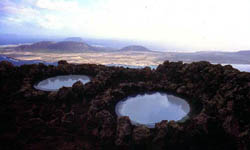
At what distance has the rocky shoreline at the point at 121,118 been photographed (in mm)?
4371

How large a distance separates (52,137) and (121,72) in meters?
4.85

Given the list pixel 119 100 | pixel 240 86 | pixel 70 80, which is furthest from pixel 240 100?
pixel 70 80

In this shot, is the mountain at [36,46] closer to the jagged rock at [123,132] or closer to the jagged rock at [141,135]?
the jagged rock at [123,132]

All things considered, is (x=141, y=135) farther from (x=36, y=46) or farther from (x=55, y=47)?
(x=36, y=46)

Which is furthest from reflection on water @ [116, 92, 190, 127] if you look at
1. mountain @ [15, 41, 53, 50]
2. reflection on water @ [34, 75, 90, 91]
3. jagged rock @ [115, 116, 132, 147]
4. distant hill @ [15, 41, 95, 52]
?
mountain @ [15, 41, 53, 50]

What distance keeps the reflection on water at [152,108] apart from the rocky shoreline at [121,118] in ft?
1.06

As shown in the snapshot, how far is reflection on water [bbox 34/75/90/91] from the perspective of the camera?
749 centimetres

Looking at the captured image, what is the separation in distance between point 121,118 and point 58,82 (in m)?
4.90

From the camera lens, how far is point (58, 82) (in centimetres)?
820

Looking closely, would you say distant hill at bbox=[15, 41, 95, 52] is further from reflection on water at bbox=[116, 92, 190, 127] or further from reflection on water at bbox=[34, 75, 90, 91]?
reflection on water at bbox=[116, 92, 190, 127]

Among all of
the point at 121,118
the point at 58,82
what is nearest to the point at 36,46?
the point at 58,82

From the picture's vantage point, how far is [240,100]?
463cm

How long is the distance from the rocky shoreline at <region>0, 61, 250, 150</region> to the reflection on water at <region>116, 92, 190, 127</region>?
1.06 feet

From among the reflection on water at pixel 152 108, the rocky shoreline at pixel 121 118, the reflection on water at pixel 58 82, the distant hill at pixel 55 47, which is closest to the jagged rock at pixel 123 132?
the rocky shoreline at pixel 121 118
